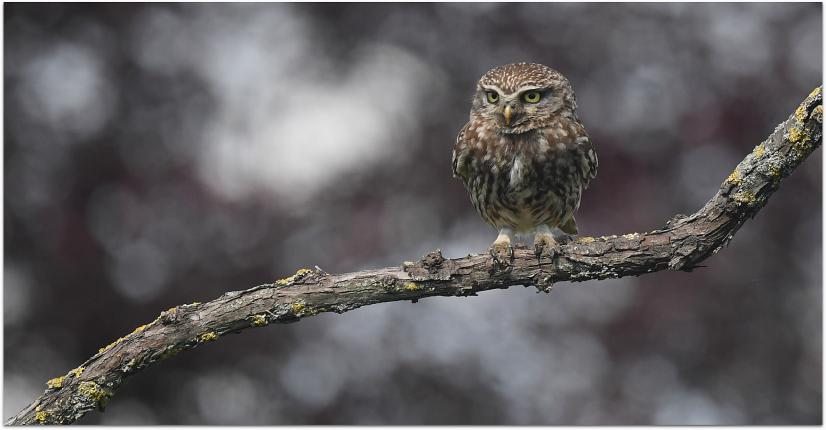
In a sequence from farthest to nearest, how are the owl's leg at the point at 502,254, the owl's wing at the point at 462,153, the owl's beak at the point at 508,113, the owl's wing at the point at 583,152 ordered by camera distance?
the owl's wing at the point at 462,153
the owl's wing at the point at 583,152
the owl's beak at the point at 508,113
the owl's leg at the point at 502,254

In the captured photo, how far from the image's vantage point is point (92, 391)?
2680mm

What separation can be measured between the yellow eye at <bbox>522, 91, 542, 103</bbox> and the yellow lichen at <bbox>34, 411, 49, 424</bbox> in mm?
2108

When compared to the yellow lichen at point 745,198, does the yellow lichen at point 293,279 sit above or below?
above

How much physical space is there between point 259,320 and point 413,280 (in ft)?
1.64

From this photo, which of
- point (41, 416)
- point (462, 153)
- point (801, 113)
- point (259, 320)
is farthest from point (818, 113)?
point (41, 416)

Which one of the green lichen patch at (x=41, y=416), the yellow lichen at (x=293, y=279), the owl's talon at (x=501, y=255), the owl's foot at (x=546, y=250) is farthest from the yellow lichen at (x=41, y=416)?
the owl's foot at (x=546, y=250)

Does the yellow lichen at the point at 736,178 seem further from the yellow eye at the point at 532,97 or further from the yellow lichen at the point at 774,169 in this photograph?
the yellow eye at the point at 532,97

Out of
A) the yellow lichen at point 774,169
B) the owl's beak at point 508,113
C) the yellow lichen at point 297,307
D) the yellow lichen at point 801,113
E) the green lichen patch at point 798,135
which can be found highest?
the owl's beak at point 508,113

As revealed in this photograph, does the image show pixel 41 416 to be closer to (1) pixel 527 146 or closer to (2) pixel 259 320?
(2) pixel 259 320

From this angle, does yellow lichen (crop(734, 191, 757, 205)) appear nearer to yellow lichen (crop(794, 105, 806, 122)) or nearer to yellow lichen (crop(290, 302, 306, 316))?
yellow lichen (crop(794, 105, 806, 122))

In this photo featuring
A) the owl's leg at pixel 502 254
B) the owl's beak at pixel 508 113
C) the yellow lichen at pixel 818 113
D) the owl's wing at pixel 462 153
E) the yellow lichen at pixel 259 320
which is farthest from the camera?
the owl's wing at pixel 462 153

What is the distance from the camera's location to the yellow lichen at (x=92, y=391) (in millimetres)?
2678

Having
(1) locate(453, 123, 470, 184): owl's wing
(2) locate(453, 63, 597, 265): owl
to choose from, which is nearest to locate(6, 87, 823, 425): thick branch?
(2) locate(453, 63, 597, 265): owl

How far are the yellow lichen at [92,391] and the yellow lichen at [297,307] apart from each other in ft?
2.00
